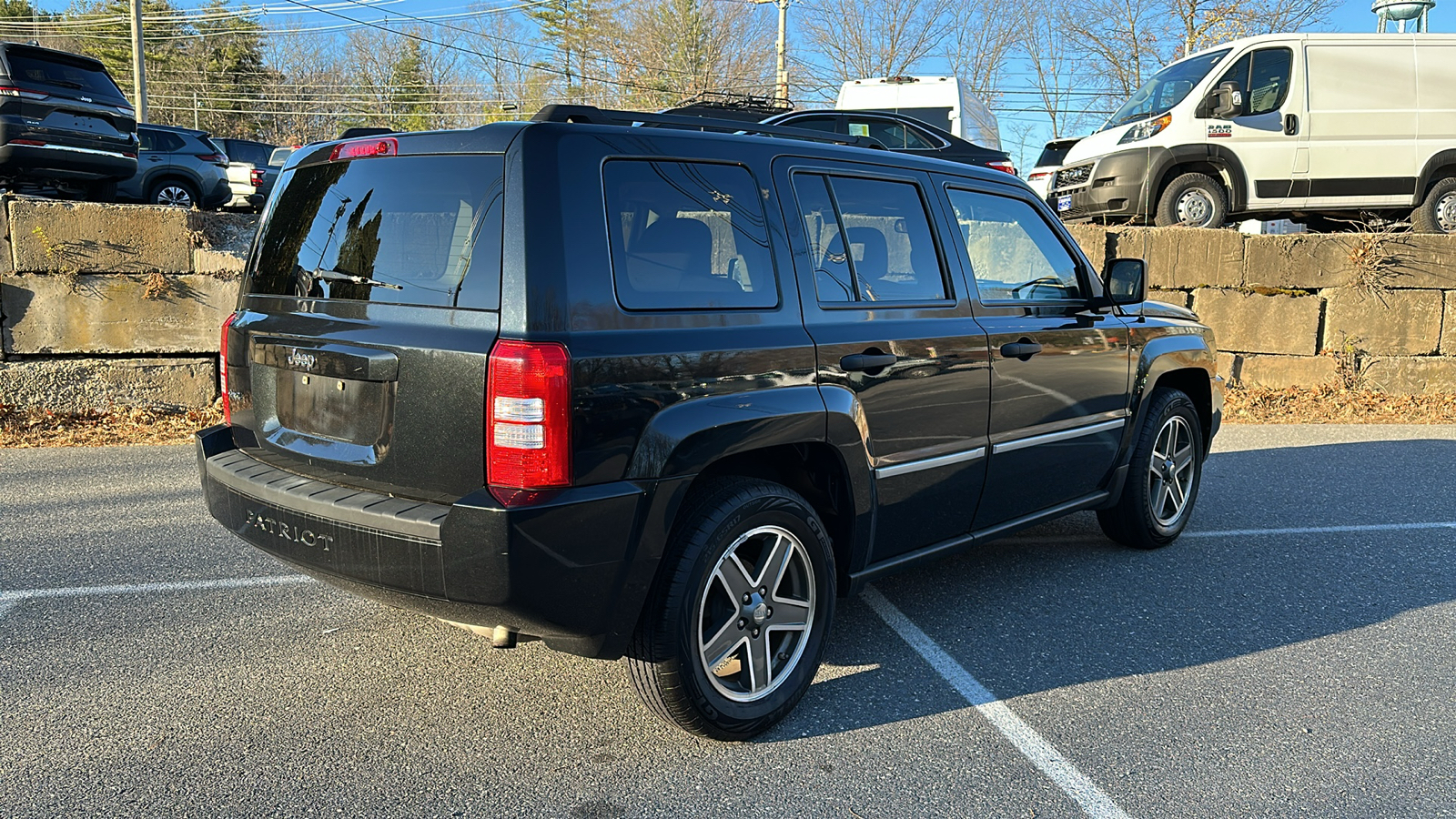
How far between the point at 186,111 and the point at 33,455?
49837mm

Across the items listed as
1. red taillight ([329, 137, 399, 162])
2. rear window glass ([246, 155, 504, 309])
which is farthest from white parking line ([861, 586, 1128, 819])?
red taillight ([329, 137, 399, 162])

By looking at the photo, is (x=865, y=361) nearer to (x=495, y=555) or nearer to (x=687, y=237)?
(x=687, y=237)

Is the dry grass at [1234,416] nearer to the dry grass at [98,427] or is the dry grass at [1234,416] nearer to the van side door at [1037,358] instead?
the dry grass at [98,427]

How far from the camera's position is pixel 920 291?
12.8ft

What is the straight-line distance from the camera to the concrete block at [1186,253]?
10391 millimetres

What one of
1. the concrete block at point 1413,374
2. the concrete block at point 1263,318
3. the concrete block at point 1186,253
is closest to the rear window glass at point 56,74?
the concrete block at point 1186,253

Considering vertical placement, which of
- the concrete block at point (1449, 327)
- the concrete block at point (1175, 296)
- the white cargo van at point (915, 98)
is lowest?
the concrete block at point (1449, 327)

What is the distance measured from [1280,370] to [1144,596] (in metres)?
7.04

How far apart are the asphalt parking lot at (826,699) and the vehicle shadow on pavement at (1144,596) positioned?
0.02m

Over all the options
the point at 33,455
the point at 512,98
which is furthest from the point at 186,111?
the point at 33,455

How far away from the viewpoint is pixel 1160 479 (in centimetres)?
533

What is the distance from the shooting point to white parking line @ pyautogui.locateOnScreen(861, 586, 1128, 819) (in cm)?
293

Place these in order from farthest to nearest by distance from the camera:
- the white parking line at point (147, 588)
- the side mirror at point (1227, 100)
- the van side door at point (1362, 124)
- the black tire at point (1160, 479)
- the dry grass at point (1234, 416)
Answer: the van side door at point (1362, 124)
the side mirror at point (1227, 100)
the dry grass at point (1234, 416)
the black tire at point (1160, 479)
the white parking line at point (147, 588)

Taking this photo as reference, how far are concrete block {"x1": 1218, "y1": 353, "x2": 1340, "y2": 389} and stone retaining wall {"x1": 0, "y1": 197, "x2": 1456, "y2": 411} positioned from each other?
1cm
